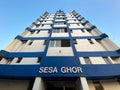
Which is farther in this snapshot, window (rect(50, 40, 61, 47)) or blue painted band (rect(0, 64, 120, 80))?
window (rect(50, 40, 61, 47))

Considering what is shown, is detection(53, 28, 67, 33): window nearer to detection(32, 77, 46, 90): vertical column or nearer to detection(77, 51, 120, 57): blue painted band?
detection(77, 51, 120, 57): blue painted band

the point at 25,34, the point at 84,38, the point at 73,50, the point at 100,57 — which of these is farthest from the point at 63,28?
the point at 100,57

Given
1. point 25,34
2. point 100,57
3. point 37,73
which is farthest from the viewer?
point 25,34

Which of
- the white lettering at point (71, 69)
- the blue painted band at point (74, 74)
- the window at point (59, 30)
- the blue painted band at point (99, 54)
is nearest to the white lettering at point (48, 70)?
the blue painted band at point (74, 74)

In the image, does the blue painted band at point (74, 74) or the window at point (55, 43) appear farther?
the window at point (55, 43)

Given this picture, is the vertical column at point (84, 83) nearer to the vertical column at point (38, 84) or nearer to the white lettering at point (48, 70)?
the white lettering at point (48, 70)

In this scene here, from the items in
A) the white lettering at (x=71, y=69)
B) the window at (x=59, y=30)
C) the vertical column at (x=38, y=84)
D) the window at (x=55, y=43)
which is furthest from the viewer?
the window at (x=59, y=30)

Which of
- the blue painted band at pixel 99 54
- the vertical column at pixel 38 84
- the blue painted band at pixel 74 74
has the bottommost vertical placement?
the vertical column at pixel 38 84

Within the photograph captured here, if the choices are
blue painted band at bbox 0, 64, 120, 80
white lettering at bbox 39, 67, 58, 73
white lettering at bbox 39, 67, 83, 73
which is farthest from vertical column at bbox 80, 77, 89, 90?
white lettering at bbox 39, 67, 58, 73

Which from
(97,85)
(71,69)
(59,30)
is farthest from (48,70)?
(59,30)

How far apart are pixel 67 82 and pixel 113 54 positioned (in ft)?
19.8

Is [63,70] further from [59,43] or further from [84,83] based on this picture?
[59,43]

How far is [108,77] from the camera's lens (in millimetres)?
10078

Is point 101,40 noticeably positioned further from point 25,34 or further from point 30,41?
point 25,34
